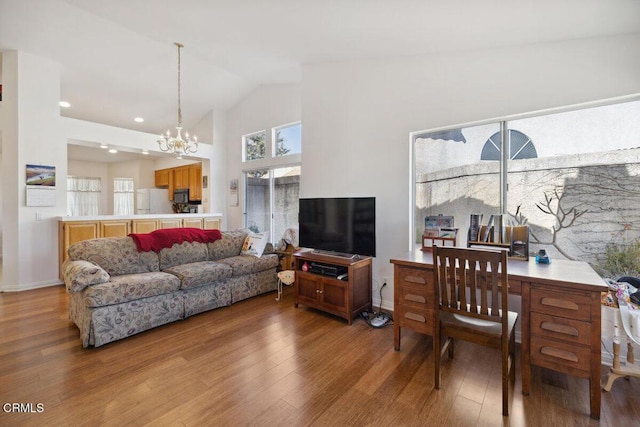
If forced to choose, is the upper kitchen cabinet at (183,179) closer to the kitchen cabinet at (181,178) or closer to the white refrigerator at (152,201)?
the kitchen cabinet at (181,178)

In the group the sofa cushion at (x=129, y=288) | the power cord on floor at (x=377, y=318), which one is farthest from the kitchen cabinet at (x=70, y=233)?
the power cord on floor at (x=377, y=318)

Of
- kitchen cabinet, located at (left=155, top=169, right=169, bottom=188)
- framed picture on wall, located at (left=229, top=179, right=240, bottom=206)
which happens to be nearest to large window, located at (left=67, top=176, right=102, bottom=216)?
kitchen cabinet, located at (left=155, top=169, right=169, bottom=188)

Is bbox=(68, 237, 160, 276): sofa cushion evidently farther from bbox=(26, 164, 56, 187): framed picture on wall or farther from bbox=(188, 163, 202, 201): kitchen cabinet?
bbox=(188, 163, 202, 201): kitchen cabinet

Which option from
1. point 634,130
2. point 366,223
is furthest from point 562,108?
point 366,223

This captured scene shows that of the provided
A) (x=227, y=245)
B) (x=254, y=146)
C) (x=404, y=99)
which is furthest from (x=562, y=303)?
(x=254, y=146)

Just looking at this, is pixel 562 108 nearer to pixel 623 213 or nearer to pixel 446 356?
pixel 623 213

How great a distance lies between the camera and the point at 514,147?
266 centimetres

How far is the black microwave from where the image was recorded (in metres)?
6.98

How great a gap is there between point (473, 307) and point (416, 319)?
2.21 ft

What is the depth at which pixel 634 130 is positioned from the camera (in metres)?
2.17

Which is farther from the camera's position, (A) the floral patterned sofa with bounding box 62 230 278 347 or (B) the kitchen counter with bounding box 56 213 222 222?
(B) the kitchen counter with bounding box 56 213 222 222

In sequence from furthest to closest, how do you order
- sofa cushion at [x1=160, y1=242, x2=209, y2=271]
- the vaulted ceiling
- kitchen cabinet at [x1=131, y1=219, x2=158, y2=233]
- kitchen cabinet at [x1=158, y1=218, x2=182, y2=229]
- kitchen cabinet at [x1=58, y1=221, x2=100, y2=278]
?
kitchen cabinet at [x1=158, y1=218, x2=182, y2=229] → kitchen cabinet at [x1=131, y1=219, x2=158, y2=233] → kitchen cabinet at [x1=58, y1=221, x2=100, y2=278] → sofa cushion at [x1=160, y1=242, x2=209, y2=271] → the vaulted ceiling

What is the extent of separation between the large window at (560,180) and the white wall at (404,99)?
216 millimetres

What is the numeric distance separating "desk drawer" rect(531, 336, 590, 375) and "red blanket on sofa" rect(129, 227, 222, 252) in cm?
362
